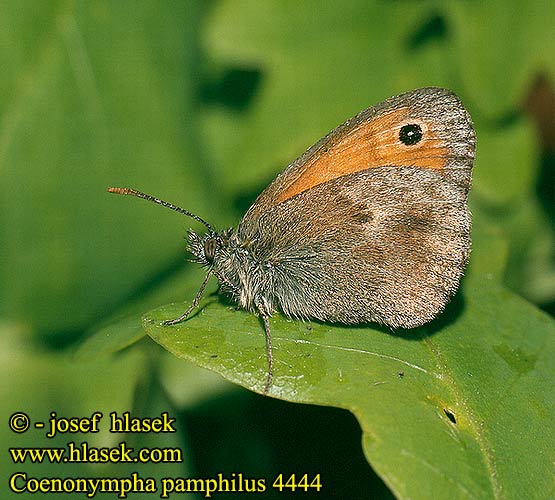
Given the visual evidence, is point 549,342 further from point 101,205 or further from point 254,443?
point 101,205

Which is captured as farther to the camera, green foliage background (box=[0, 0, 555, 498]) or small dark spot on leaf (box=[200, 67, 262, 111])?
small dark spot on leaf (box=[200, 67, 262, 111])

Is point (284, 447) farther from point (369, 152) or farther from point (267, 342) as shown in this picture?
point (369, 152)

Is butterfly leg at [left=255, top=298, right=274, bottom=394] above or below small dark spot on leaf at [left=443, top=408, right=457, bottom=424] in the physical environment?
below

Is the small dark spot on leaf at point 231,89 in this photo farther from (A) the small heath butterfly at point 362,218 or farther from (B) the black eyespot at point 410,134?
(B) the black eyespot at point 410,134

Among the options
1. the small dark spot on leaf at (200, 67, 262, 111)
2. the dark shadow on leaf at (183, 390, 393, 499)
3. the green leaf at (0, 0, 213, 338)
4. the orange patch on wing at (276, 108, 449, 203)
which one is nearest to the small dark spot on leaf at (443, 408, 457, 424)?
the dark shadow on leaf at (183, 390, 393, 499)

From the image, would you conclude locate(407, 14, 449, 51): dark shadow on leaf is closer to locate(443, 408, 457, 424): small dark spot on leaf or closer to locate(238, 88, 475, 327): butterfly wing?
locate(238, 88, 475, 327): butterfly wing
